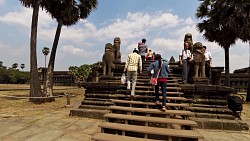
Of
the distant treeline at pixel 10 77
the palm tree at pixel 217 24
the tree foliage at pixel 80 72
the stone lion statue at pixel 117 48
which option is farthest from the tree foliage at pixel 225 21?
the distant treeline at pixel 10 77

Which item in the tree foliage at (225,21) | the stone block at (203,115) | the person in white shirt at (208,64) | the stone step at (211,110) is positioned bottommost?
the stone block at (203,115)

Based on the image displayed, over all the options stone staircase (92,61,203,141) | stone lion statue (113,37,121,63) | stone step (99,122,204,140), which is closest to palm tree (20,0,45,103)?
stone lion statue (113,37,121,63)

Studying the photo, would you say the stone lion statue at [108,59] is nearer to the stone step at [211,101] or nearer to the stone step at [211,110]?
the stone step at [211,101]

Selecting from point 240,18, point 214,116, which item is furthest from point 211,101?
point 240,18

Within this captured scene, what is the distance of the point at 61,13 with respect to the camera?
1341cm

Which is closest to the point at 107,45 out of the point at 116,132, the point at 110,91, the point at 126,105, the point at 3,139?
the point at 110,91

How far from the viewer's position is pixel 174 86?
6.90 meters

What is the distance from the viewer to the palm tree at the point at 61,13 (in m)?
13.2

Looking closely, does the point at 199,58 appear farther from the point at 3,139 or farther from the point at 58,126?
the point at 3,139

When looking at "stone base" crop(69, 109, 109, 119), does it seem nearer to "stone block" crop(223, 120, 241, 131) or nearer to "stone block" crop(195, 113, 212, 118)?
"stone block" crop(195, 113, 212, 118)

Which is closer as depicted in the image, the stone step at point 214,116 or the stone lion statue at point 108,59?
the stone step at point 214,116

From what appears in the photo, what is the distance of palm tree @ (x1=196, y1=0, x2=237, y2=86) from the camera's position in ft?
45.8

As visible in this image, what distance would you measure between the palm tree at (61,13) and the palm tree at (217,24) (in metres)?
8.64

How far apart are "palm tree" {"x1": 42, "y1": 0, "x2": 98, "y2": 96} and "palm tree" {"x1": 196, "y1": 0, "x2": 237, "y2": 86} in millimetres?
8642
